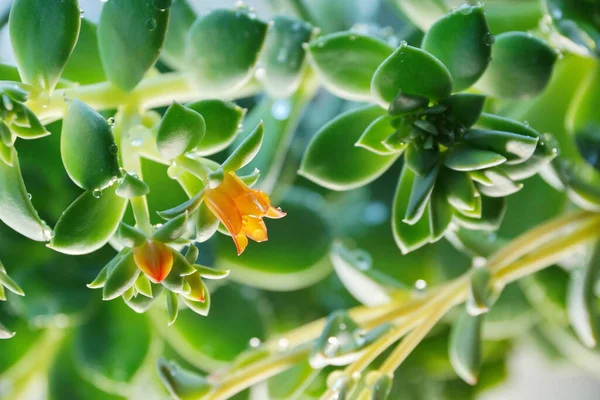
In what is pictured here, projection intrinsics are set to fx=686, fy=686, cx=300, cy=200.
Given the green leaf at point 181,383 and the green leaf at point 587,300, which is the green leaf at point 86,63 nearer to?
the green leaf at point 181,383

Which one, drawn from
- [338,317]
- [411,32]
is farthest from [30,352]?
[411,32]

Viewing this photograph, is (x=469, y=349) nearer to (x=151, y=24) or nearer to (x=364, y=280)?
(x=364, y=280)

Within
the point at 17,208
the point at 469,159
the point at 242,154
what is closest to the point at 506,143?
the point at 469,159

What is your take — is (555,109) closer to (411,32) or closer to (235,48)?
(411,32)

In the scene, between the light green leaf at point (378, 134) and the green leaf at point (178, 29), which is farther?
the green leaf at point (178, 29)

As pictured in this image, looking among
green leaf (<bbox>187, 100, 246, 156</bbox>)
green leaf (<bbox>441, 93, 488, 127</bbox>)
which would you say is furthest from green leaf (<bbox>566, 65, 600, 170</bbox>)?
green leaf (<bbox>187, 100, 246, 156</bbox>)

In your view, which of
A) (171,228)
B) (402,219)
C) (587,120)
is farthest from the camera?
(587,120)

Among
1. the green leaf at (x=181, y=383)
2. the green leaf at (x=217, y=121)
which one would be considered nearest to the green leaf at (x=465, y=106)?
the green leaf at (x=217, y=121)
